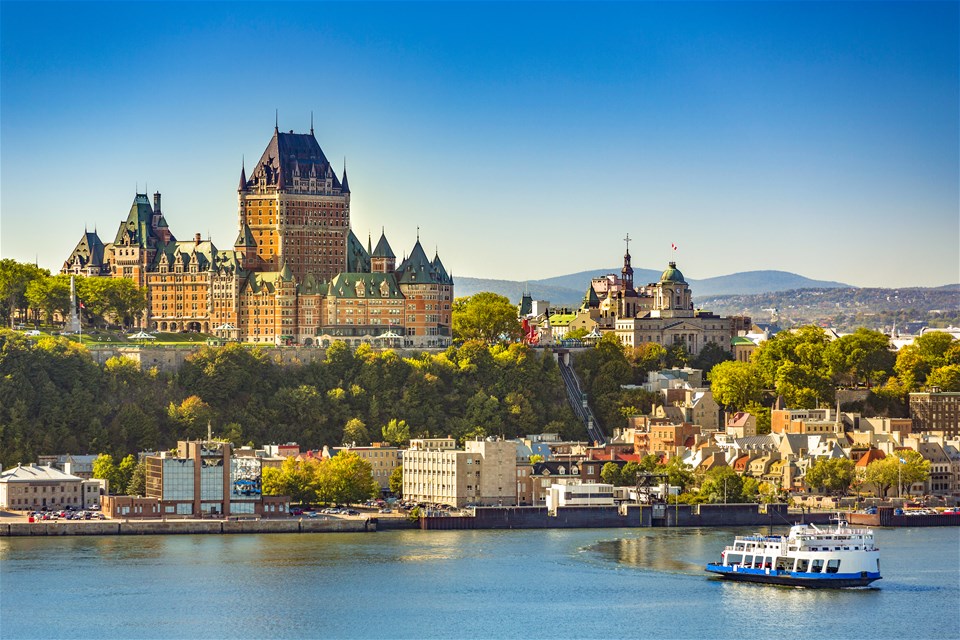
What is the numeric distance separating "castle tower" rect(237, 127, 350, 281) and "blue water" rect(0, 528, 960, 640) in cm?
4801

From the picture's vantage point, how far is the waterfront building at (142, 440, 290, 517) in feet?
373

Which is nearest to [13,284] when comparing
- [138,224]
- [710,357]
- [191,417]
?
[138,224]

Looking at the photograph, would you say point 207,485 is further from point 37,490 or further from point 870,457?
point 870,457

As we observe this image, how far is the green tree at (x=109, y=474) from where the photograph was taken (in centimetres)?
12144

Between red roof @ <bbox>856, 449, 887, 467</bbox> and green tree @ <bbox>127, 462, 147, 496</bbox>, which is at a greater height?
red roof @ <bbox>856, 449, 887, 467</bbox>

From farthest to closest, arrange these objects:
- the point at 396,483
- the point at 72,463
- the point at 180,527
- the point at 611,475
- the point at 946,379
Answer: the point at 946,379, the point at 396,483, the point at 72,463, the point at 611,475, the point at 180,527

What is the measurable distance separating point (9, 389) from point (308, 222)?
3208 centimetres

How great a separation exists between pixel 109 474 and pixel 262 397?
17.5m

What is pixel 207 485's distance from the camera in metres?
114

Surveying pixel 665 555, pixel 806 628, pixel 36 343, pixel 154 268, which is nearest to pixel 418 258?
pixel 154 268

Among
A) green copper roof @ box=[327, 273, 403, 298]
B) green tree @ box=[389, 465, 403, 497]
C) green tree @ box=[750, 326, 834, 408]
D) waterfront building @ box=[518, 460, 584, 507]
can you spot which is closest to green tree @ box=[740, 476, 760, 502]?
waterfront building @ box=[518, 460, 584, 507]

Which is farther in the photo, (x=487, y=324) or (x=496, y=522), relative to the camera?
(x=487, y=324)

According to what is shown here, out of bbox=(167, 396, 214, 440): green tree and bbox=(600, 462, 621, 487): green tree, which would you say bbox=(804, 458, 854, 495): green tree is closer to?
bbox=(600, 462, 621, 487): green tree

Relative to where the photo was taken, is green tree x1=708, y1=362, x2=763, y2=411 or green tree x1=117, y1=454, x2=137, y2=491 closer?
green tree x1=117, y1=454, x2=137, y2=491
